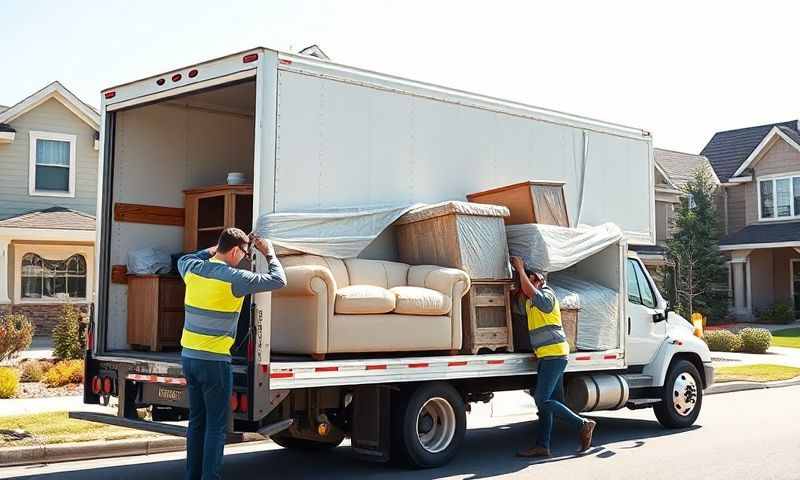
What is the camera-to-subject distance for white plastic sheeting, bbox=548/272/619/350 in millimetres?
9930

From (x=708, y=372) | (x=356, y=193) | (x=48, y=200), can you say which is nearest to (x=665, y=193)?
(x=48, y=200)

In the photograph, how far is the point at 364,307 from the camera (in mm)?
7730

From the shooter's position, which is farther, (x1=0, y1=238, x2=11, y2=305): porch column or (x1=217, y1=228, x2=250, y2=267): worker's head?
(x1=0, y1=238, x2=11, y2=305): porch column

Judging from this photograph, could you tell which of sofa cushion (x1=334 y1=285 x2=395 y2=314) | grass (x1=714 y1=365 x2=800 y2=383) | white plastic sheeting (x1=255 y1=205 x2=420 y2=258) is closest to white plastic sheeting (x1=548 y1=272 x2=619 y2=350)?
white plastic sheeting (x1=255 y1=205 x2=420 y2=258)

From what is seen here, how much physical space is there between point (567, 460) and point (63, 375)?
7.62 metres

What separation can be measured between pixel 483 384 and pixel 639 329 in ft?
8.50

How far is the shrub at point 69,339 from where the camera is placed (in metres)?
15.6

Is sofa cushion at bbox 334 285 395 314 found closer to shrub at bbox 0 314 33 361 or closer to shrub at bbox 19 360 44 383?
shrub at bbox 19 360 44 383

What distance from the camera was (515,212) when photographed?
370 inches

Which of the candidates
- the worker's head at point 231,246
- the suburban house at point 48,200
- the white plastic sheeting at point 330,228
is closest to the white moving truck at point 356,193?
the white plastic sheeting at point 330,228

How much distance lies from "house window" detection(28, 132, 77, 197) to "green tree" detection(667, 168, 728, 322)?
61.5ft

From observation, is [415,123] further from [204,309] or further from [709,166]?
[709,166]

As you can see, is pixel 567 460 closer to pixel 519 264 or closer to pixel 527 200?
pixel 519 264

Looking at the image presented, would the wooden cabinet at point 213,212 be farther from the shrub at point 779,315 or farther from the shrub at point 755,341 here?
the shrub at point 779,315
